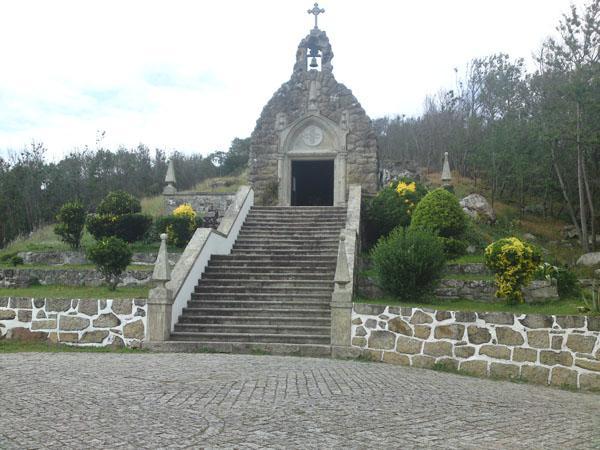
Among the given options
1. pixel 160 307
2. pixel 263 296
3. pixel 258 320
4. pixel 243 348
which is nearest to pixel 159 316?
pixel 160 307

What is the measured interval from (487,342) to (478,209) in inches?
458

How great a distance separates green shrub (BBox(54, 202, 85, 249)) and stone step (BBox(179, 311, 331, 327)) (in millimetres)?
6686

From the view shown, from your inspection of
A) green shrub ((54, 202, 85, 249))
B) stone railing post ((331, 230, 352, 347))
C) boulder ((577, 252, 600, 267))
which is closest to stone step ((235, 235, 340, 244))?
stone railing post ((331, 230, 352, 347))

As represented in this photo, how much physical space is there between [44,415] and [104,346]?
5.04 metres

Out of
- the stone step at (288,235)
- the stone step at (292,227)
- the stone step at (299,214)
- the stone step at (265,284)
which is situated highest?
the stone step at (299,214)

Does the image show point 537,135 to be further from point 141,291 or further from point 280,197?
point 141,291

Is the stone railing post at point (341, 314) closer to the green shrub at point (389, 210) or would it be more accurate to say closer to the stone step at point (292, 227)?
the stone step at point (292, 227)

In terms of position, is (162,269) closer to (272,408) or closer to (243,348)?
(243,348)

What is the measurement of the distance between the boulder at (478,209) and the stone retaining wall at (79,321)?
12299mm

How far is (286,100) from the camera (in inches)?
749

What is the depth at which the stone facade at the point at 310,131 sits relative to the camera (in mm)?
18500

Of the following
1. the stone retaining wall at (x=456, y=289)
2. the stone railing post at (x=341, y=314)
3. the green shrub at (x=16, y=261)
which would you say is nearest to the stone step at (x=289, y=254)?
the stone retaining wall at (x=456, y=289)

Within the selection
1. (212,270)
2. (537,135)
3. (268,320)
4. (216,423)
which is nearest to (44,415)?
(216,423)

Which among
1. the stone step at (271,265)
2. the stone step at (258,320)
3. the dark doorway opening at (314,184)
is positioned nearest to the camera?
the stone step at (258,320)
